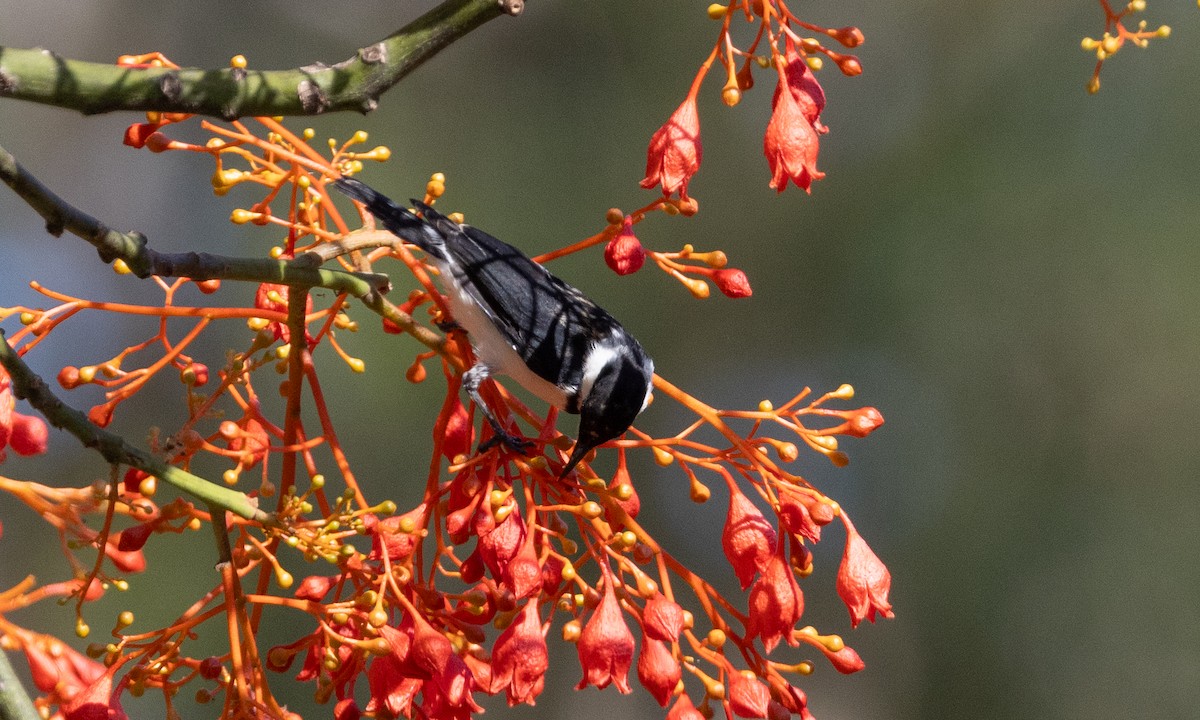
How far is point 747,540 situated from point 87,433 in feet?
2.27

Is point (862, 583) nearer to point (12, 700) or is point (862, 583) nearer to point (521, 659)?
point (521, 659)

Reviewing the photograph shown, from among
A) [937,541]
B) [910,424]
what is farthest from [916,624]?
[910,424]

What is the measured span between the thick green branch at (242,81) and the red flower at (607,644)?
580 mm

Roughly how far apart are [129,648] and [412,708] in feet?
1.07

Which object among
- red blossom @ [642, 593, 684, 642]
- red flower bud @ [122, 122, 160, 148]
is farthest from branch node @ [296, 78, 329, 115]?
red blossom @ [642, 593, 684, 642]

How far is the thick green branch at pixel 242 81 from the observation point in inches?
43.5

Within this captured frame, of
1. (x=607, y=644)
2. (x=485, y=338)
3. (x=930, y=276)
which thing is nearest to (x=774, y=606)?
(x=607, y=644)

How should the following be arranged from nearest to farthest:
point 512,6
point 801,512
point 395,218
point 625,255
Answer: point 512,6
point 801,512
point 625,255
point 395,218

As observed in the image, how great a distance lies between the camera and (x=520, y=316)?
1.82 metres

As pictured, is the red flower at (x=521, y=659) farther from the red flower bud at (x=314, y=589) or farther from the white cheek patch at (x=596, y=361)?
the white cheek patch at (x=596, y=361)

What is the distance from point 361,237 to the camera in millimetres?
1371

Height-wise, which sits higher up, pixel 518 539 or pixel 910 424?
pixel 518 539

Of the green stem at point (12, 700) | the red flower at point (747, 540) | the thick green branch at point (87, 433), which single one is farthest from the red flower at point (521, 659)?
the green stem at point (12, 700)

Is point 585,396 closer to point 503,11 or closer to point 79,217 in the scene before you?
point 503,11
